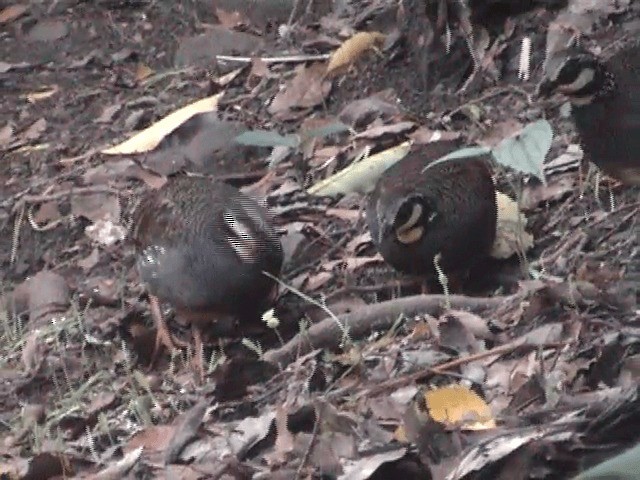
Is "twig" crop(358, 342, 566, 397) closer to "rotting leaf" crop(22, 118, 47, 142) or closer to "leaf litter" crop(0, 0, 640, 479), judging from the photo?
"leaf litter" crop(0, 0, 640, 479)

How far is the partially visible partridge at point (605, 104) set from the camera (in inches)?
124

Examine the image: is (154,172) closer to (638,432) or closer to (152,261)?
(152,261)

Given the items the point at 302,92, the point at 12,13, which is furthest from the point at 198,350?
the point at 12,13

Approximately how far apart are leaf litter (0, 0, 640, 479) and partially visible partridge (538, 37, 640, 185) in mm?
164

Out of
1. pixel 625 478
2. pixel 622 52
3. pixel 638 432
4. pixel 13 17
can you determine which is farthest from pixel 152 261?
pixel 13 17

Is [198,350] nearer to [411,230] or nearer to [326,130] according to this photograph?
[411,230]

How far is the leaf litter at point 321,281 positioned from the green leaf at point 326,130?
107 mm

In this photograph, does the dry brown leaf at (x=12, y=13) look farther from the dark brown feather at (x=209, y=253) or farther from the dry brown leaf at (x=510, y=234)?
the dry brown leaf at (x=510, y=234)

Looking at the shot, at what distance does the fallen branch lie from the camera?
120 inches

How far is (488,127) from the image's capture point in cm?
400

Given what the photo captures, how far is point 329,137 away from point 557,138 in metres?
0.87

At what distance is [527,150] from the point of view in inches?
116

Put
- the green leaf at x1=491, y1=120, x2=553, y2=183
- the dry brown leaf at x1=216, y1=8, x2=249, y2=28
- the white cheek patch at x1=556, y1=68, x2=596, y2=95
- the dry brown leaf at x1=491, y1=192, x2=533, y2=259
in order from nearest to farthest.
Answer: the green leaf at x1=491, y1=120, x2=553, y2=183 → the white cheek patch at x1=556, y1=68, x2=596, y2=95 → the dry brown leaf at x1=491, y1=192, x2=533, y2=259 → the dry brown leaf at x1=216, y1=8, x2=249, y2=28

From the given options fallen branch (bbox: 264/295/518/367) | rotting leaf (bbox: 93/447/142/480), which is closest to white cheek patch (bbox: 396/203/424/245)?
fallen branch (bbox: 264/295/518/367)
